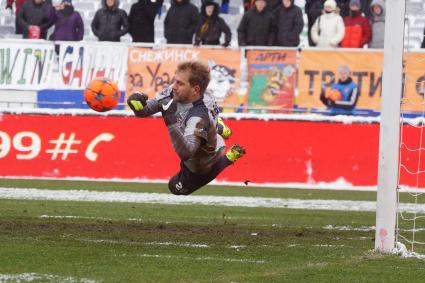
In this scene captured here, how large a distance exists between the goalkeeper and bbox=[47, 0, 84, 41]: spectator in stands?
1232 cm

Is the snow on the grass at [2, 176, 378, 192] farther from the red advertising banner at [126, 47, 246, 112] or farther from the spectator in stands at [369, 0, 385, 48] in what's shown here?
the spectator in stands at [369, 0, 385, 48]

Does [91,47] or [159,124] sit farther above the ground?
[91,47]

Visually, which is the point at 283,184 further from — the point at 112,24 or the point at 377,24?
the point at 112,24

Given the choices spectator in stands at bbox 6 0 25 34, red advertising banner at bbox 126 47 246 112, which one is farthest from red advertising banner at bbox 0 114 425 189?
spectator in stands at bbox 6 0 25 34

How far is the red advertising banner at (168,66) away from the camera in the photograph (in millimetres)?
22172

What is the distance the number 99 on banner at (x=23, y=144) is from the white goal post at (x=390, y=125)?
11.5 metres

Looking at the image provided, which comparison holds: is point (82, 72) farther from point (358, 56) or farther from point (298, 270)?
point (298, 270)

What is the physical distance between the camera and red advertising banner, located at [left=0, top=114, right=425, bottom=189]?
827 inches

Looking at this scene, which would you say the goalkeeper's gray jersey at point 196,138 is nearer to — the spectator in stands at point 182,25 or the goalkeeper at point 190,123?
the goalkeeper at point 190,123

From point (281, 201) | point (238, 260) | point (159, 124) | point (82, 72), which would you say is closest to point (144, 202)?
point (281, 201)

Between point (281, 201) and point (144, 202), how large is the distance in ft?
8.12

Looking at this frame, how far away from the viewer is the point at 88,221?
47.5ft

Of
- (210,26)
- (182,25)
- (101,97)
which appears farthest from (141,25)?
(101,97)

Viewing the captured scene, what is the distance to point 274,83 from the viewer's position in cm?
2188
